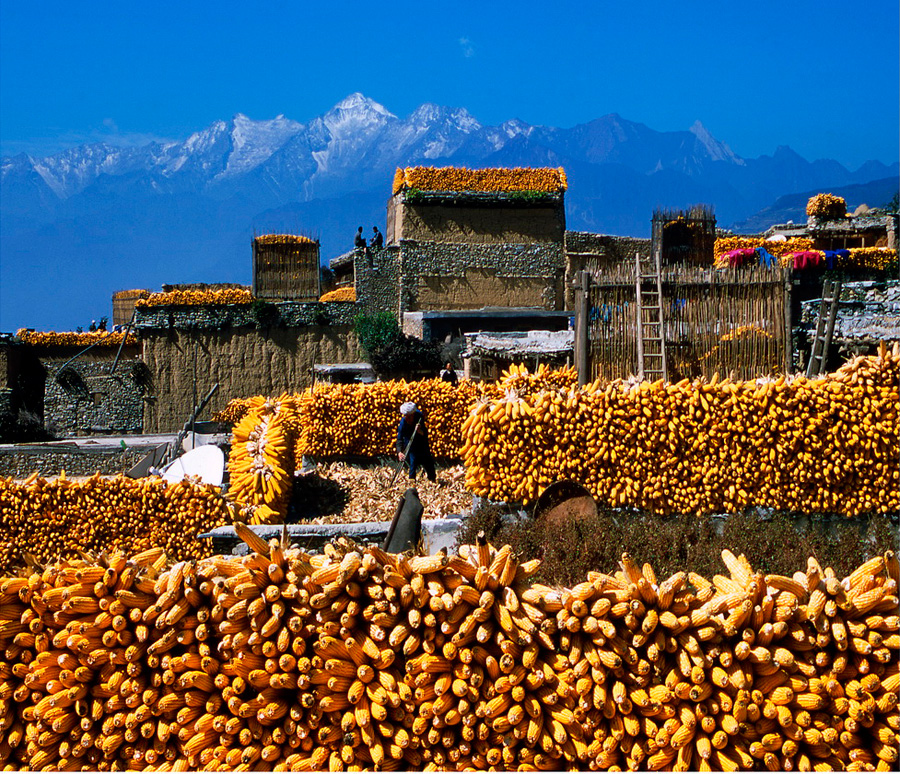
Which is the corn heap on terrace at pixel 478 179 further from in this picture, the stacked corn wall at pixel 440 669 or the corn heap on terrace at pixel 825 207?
the stacked corn wall at pixel 440 669

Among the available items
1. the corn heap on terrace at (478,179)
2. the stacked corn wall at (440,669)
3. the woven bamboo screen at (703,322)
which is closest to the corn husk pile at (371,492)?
the woven bamboo screen at (703,322)

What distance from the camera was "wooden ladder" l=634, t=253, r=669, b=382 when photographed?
12.0m

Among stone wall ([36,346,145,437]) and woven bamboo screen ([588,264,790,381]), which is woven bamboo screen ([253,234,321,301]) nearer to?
stone wall ([36,346,145,437])

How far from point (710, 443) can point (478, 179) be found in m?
23.0

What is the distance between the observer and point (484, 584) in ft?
14.6

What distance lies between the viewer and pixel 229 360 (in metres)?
31.4

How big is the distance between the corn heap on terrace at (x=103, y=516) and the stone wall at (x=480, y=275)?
776 inches

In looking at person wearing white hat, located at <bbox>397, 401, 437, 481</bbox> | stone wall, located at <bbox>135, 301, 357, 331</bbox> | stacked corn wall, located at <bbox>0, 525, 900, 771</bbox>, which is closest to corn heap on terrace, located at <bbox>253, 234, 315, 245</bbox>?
stone wall, located at <bbox>135, 301, 357, 331</bbox>

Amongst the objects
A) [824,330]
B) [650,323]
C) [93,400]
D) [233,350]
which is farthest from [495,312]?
[93,400]

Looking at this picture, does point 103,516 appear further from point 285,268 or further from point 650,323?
point 285,268

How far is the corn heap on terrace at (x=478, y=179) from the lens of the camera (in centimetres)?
3016

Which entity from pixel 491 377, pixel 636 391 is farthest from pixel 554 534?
pixel 491 377

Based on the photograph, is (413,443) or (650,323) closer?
(650,323)

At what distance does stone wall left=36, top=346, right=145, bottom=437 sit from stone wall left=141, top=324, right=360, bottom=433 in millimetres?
1506
